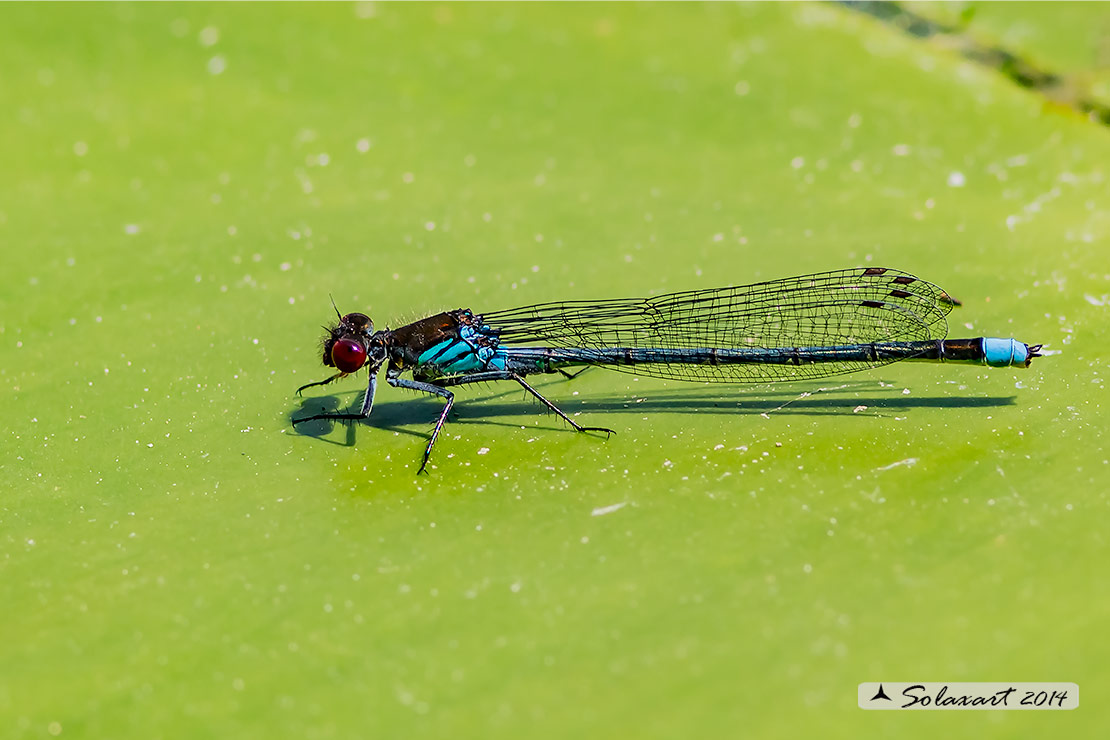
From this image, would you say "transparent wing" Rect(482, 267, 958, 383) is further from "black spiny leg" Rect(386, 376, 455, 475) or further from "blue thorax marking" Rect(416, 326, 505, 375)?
"black spiny leg" Rect(386, 376, 455, 475)

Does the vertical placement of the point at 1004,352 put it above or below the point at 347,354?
above

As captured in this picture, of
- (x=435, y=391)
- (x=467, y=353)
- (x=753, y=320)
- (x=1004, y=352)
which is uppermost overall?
(x=753, y=320)

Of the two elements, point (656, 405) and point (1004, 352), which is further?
point (656, 405)

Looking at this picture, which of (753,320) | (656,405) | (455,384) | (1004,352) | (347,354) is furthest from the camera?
(455,384)

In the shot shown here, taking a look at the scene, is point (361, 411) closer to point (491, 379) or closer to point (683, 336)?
point (491, 379)

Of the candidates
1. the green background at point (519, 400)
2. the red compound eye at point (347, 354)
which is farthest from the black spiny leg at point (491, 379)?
the red compound eye at point (347, 354)

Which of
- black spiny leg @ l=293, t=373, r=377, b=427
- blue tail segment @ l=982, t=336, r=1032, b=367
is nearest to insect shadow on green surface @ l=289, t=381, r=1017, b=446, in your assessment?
black spiny leg @ l=293, t=373, r=377, b=427

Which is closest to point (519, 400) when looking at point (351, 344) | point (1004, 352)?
point (351, 344)

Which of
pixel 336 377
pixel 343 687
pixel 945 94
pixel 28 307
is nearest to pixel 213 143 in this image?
pixel 28 307
